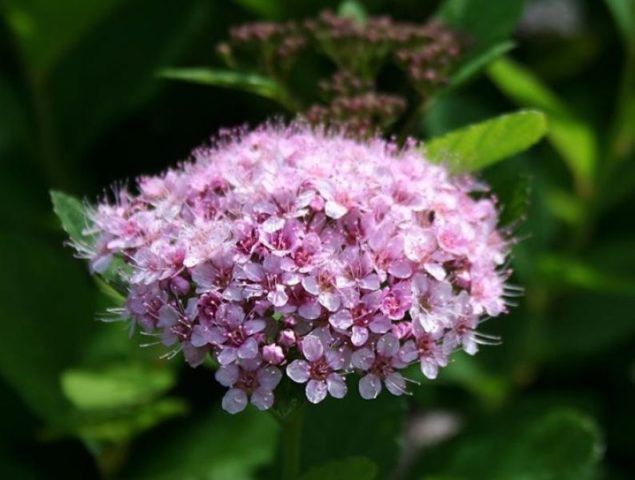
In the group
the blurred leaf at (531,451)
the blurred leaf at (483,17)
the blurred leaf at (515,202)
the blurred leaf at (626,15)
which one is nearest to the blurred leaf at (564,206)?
the blurred leaf at (626,15)

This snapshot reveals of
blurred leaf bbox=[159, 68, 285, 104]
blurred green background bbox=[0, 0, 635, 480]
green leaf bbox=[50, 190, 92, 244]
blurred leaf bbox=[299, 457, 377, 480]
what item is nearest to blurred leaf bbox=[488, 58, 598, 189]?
blurred green background bbox=[0, 0, 635, 480]

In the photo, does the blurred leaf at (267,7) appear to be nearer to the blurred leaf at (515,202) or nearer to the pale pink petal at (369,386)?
the blurred leaf at (515,202)

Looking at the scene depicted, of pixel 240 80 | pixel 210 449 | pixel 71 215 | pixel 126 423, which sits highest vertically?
pixel 240 80

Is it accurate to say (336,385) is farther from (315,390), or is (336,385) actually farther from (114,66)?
(114,66)

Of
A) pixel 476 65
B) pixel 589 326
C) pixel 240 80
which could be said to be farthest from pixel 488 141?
pixel 589 326

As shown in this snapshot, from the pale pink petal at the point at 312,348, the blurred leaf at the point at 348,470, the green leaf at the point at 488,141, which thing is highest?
the green leaf at the point at 488,141

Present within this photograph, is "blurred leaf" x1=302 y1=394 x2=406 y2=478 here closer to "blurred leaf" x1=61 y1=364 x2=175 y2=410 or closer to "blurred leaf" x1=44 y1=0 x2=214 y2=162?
"blurred leaf" x1=61 y1=364 x2=175 y2=410

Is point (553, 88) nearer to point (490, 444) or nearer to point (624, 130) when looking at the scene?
point (624, 130)
